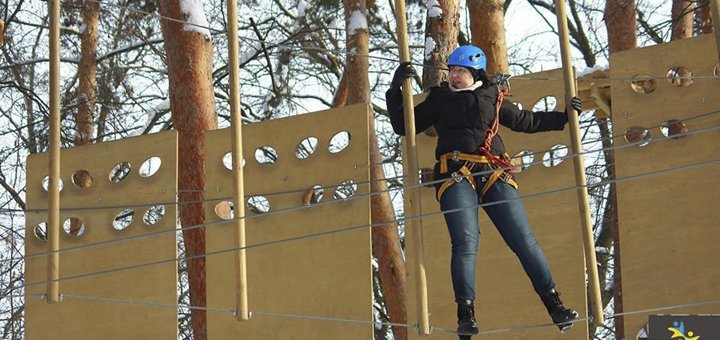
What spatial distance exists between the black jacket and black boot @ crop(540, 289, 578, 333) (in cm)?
73

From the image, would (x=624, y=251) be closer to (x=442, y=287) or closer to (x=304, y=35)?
(x=442, y=287)

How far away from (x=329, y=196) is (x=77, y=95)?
794cm

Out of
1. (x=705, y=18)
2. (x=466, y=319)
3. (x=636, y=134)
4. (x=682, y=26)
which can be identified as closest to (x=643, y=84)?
(x=636, y=134)

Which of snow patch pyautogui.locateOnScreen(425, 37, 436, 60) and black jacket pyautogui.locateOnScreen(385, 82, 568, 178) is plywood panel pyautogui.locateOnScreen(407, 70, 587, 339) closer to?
black jacket pyautogui.locateOnScreen(385, 82, 568, 178)

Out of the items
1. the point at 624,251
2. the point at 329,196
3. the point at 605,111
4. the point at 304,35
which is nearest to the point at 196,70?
the point at 329,196

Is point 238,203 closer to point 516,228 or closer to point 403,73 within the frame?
point 403,73

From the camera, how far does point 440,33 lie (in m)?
11.6

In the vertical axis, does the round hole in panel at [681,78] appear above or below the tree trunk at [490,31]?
below

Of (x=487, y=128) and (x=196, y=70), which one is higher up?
(x=196, y=70)

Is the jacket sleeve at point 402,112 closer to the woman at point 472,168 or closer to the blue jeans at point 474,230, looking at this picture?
the woman at point 472,168

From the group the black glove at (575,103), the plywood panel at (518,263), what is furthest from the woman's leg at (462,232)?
the plywood panel at (518,263)

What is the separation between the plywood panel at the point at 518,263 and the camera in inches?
353

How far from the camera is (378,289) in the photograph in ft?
58.7

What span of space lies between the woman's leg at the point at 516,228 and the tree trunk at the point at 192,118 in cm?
447
